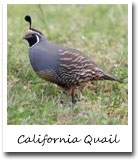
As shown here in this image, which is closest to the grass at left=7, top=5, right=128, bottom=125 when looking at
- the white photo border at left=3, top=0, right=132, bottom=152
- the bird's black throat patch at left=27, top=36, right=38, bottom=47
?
the white photo border at left=3, top=0, right=132, bottom=152

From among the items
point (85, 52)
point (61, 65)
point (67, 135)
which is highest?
point (85, 52)

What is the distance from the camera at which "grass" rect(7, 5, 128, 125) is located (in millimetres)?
6184

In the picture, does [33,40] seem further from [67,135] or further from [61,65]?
[67,135]

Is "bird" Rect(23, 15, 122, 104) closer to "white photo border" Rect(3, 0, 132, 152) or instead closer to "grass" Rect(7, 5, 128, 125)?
"grass" Rect(7, 5, 128, 125)

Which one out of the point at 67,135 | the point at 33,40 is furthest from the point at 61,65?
the point at 67,135

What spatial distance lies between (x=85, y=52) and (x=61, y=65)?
3.55 ft

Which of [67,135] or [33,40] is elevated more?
[33,40]

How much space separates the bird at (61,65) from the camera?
20.5 feet

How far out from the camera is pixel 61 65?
626 centimetres
